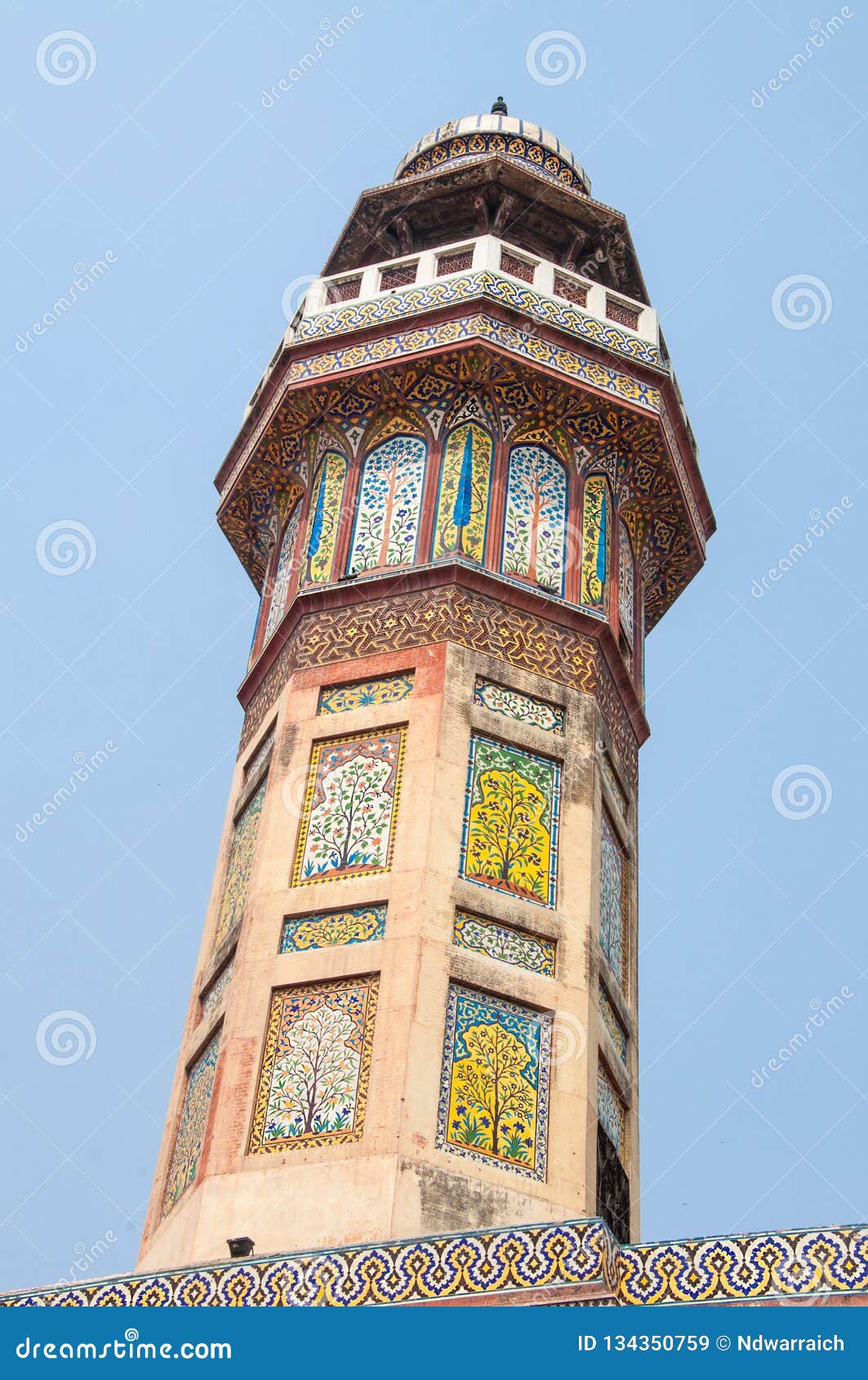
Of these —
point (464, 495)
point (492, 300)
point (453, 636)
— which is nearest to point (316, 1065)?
point (453, 636)

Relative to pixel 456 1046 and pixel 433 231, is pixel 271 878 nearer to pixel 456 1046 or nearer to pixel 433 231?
pixel 456 1046

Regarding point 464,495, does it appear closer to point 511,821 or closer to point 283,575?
point 283,575

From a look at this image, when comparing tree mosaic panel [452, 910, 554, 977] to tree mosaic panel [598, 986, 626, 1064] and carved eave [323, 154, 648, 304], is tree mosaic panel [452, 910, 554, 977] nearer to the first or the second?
tree mosaic panel [598, 986, 626, 1064]

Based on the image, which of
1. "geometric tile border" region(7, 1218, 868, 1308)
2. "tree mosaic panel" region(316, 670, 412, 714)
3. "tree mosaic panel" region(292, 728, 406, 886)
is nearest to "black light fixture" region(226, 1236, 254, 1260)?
"geometric tile border" region(7, 1218, 868, 1308)

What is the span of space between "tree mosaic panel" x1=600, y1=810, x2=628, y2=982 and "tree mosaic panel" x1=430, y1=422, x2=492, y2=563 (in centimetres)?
206

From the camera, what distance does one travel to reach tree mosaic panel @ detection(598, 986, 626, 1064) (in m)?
10.7

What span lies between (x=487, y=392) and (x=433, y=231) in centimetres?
304

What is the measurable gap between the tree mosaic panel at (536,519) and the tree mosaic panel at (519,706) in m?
1.00

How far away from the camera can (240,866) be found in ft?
37.9

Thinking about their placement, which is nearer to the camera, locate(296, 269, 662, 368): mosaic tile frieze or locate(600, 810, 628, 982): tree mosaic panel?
locate(600, 810, 628, 982): tree mosaic panel

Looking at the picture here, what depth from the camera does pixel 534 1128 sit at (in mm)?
9625

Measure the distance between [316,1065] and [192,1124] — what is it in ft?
3.51

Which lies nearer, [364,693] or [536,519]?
[364,693]

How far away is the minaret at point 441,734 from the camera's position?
9500 mm
